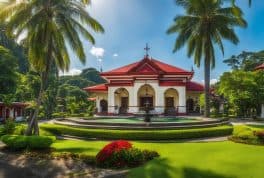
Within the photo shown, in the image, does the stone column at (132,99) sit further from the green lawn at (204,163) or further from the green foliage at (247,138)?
the green lawn at (204,163)

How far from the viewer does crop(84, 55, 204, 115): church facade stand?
114 ft

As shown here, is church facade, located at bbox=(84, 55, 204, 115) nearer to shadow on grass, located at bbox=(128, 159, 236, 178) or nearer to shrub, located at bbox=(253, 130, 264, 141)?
shrub, located at bbox=(253, 130, 264, 141)

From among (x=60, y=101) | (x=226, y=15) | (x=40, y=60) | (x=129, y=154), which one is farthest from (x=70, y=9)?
(x=60, y=101)

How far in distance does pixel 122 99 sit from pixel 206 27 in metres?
15.7

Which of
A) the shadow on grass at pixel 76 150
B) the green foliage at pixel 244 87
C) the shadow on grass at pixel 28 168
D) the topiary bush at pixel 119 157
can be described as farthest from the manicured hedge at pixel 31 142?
the green foliage at pixel 244 87

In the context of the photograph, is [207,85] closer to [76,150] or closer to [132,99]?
[132,99]

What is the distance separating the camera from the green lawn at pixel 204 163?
9234mm

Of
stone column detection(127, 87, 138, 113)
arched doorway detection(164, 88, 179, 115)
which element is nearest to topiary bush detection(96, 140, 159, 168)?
stone column detection(127, 87, 138, 113)

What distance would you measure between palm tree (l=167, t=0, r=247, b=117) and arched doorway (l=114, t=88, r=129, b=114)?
441 inches

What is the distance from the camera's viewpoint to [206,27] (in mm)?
28266

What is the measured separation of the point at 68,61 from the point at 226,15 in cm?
1658

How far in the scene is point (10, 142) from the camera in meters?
14.6

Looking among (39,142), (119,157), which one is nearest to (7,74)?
(39,142)

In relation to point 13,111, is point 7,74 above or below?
above
